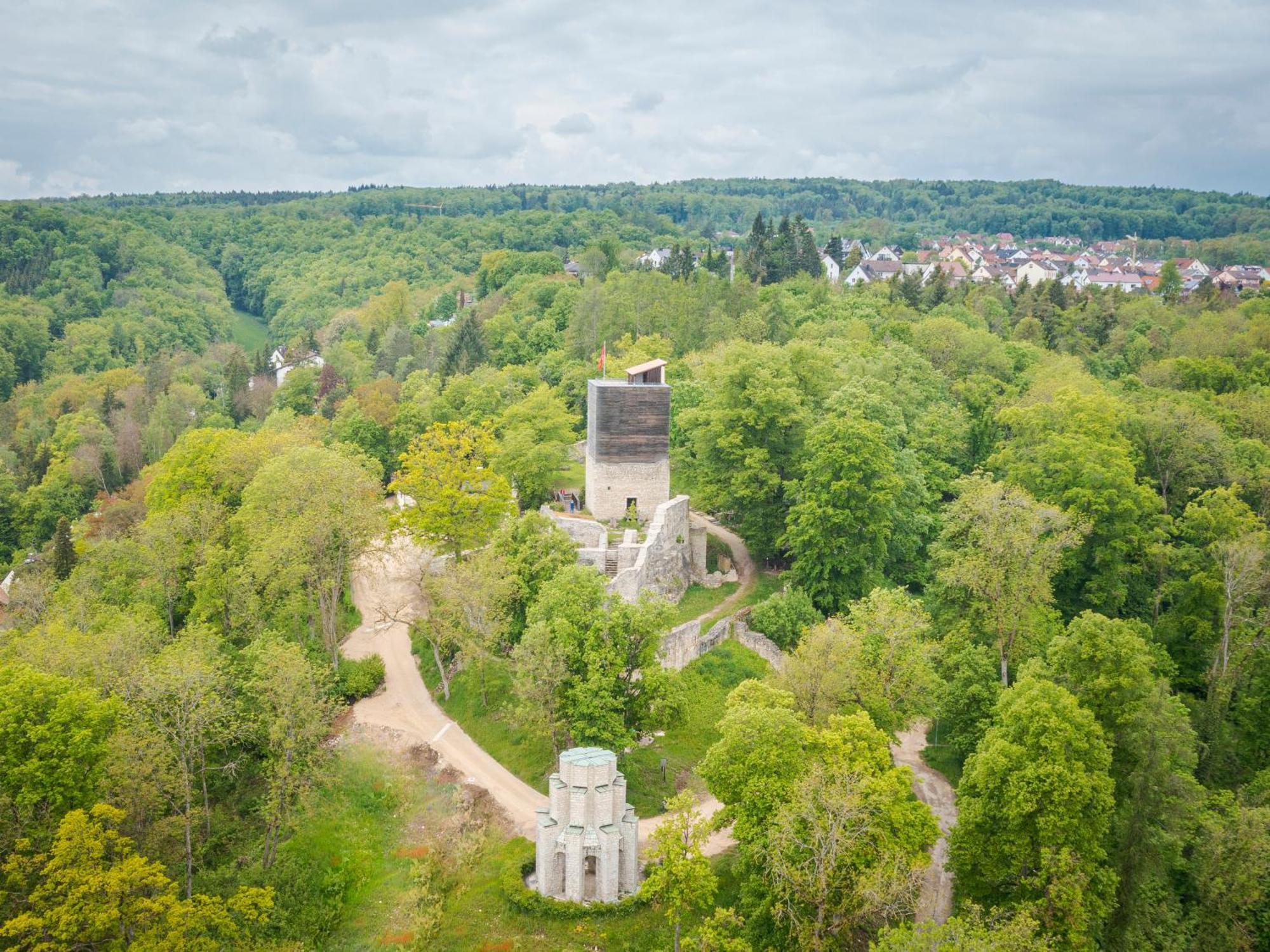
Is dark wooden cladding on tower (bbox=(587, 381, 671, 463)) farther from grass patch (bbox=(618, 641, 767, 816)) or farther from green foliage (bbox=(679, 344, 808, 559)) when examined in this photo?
grass patch (bbox=(618, 641, 767, 816))

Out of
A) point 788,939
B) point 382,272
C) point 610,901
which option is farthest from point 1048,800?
point 382,272

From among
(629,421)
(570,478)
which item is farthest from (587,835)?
(570,478)

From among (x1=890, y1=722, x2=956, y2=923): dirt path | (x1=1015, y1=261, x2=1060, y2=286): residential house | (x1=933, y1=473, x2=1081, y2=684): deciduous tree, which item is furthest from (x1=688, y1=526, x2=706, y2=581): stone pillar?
(x1=1015, y1=261, x2=1060, y2=286): residential house

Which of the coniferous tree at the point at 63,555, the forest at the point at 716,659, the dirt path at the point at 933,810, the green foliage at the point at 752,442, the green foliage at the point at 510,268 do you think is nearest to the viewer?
the forest at the point at 716,659

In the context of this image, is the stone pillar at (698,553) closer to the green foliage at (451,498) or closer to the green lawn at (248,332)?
the green foliage at (451,498)

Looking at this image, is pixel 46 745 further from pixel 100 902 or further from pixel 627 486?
pixel 627 486

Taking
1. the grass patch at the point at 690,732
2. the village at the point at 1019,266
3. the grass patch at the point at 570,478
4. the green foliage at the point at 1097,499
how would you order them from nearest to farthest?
the grass patch at the point at 690,732
the green foliage at the point at 1097,499
the grass patch at the point at 570,478
the village at the point at 1019,266

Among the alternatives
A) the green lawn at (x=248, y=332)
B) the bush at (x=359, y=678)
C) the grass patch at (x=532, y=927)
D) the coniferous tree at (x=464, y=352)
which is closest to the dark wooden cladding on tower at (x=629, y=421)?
the bush at (x=359, y=678)
